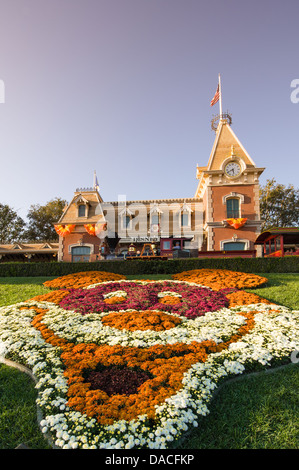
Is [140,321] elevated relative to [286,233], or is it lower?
lower

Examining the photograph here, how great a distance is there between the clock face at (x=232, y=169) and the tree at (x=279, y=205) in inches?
700

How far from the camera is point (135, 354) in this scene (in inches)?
208

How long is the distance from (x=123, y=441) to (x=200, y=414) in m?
1.24

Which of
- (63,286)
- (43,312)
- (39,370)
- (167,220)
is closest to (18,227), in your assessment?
(167,220)

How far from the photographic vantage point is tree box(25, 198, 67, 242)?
43906 millimetres

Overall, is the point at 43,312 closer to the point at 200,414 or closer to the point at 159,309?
the point at 159,309

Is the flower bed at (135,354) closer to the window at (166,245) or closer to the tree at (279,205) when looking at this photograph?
the window at (166,245)

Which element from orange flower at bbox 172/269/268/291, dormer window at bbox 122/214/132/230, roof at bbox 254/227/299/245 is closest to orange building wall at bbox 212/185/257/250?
roof at bbox 254/227/299/245

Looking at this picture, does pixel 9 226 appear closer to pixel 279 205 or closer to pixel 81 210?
pixel 81 210

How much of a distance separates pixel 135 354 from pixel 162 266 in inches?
413

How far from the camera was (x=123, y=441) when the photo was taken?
3309mm

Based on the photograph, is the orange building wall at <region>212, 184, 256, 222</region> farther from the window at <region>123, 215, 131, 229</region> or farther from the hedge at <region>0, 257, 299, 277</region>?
the hedge at <region>0, 257, 299, 277</region>

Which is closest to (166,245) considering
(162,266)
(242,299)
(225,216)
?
(225,216)
